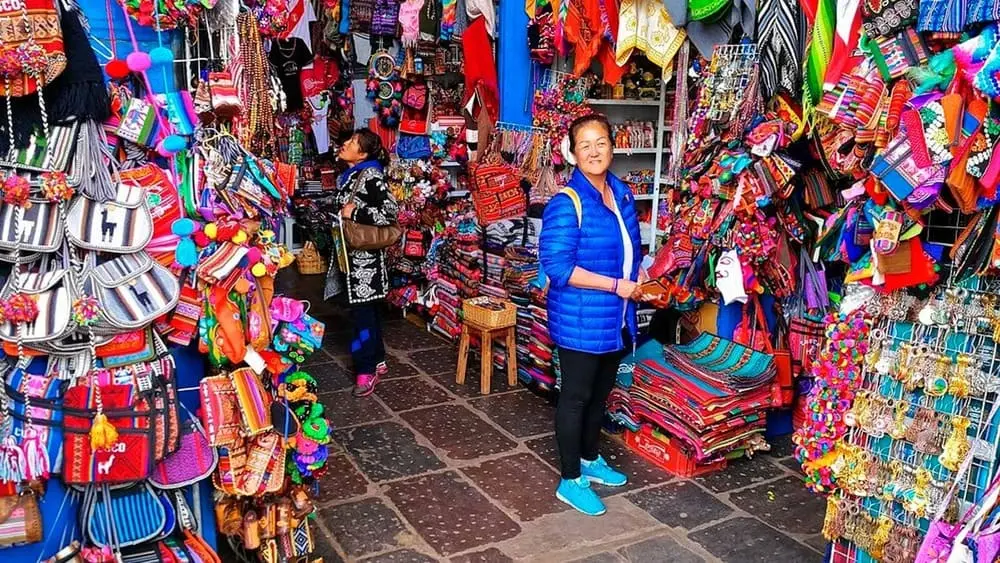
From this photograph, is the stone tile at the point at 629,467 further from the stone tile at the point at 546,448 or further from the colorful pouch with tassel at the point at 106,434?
the colorful pouch with tassel at the point at 106,434

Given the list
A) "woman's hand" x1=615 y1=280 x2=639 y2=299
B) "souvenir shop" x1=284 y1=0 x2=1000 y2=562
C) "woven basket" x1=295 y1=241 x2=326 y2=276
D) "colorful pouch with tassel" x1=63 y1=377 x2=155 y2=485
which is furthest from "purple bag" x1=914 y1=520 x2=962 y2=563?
"woven basket" x1=295 y1=241 x2=326 y2=276

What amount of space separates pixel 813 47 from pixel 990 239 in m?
1.31

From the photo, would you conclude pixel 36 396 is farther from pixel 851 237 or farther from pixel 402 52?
pixel 402 52

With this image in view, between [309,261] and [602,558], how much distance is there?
16.6ft

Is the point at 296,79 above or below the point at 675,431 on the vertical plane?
above

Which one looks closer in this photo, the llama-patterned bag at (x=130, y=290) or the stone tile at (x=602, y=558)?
the llama-patterned bag at (x=130, y=290)

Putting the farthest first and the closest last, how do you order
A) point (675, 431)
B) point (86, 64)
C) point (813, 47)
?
point (675, 431) → point (813, 47) → point (86, 64)

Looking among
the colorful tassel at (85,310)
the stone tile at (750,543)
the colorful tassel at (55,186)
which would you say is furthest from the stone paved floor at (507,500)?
the colorful tassel at (55,186)

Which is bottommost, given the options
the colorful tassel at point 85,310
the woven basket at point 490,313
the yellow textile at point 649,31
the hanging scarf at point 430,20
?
the woven basket at point 490,313

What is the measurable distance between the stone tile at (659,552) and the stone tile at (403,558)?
717 millimetres

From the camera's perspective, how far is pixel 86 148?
84.5 inches

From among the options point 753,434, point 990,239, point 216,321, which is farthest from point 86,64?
point 753,434

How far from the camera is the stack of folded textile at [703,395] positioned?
3.67m

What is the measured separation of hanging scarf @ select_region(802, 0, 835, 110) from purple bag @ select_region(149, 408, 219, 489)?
2.53 meters
